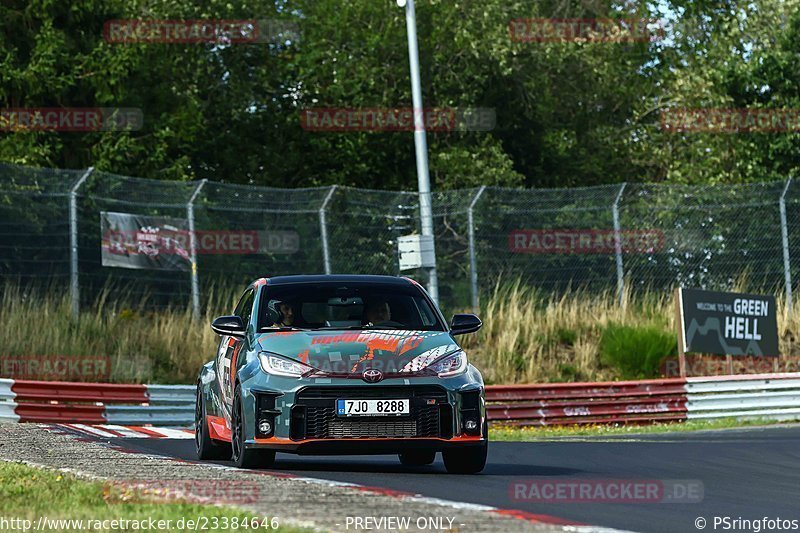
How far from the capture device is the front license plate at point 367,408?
11.8 m

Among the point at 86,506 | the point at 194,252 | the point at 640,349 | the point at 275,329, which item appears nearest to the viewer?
the point at 86,506

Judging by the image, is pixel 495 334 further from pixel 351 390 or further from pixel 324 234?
A: pixel 351 390

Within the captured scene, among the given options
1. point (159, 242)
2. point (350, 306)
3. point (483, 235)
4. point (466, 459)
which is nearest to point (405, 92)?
point (483, 235)

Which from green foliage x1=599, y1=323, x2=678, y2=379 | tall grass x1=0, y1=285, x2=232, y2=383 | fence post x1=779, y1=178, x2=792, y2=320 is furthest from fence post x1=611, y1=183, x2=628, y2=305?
tall grass x1=0, y1=285, x2=232, y2=383

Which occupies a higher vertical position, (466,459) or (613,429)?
(466,459)

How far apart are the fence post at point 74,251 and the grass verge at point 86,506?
14.3m

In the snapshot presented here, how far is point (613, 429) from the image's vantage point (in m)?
23.6

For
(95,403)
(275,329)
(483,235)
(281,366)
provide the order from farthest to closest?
(483,235)
(95,403)
(275,329)
(281,366)

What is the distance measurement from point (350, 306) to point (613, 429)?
36.5 feet

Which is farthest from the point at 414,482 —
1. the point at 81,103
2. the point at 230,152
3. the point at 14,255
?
the point at 230,152

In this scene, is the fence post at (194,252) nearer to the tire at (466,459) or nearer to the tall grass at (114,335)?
the tall grass at (114,335)

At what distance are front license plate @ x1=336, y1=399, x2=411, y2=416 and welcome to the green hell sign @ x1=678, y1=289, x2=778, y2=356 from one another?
14.5 m

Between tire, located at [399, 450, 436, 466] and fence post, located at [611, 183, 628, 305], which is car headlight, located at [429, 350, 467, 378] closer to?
tire, located at [399, 450, 436, 466]

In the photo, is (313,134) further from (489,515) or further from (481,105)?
(489,515)
